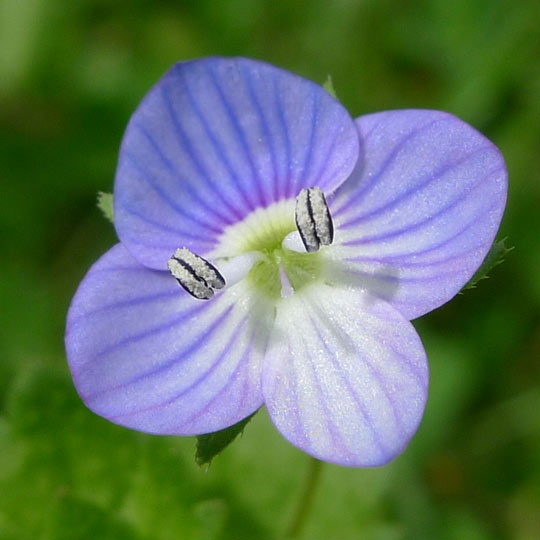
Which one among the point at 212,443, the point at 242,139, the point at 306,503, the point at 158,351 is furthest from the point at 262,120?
the point at 306,503

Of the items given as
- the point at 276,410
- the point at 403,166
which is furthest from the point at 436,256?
the point at 276,410

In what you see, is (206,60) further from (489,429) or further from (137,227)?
(489,429)

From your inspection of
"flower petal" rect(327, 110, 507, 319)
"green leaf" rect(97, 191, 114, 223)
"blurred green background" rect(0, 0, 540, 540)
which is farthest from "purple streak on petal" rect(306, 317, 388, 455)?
"blurred green background" rect(0, 0, 540, 540)

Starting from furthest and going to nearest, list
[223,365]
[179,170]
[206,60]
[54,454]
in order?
[54,454]
[223,365]
[179,170]
[206,60]

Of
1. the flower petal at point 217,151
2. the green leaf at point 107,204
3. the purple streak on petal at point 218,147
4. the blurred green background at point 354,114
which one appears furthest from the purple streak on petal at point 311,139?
the blurred green background at point 354,114

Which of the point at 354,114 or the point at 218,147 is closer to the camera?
the point at 218,147

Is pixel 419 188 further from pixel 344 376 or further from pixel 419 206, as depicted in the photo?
pixel 344 376
